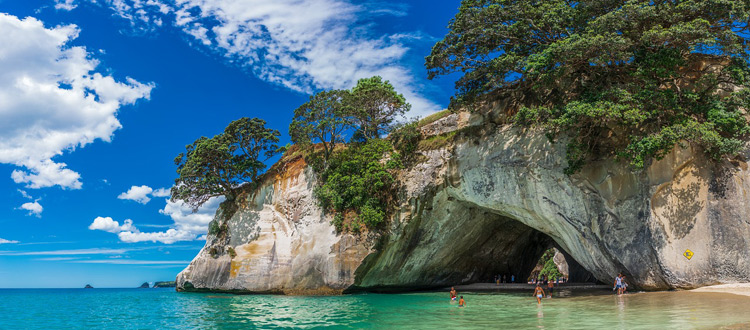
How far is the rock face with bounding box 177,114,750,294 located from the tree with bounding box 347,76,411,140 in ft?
16.7

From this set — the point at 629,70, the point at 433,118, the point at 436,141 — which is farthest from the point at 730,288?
the point at 433,118

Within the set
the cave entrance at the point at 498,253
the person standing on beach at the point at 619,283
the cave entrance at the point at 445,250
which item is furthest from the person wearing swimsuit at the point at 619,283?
the cave entrance at the point at 498,253

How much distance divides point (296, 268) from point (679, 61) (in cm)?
2233

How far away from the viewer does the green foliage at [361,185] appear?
26516 millimetres

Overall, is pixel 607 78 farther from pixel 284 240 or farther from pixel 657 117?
pixel 284 240

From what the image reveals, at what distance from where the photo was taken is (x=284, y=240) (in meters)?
30.7

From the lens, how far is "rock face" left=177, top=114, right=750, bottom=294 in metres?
17.2

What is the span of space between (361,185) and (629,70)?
48.1ft

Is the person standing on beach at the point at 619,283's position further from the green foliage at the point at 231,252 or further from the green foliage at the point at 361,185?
the green foliage at the point at 231,252

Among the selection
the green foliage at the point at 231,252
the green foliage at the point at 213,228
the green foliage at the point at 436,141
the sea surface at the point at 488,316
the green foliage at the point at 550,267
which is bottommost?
the green foliage at the point at 550,267

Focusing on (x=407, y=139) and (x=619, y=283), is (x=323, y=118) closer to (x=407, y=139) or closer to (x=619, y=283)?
(x=407, y=139)

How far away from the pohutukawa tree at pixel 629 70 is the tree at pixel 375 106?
1133 centimetres

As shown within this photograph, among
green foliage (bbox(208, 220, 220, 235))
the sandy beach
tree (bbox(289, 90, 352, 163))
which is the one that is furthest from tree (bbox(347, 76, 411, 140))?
the sandy beach

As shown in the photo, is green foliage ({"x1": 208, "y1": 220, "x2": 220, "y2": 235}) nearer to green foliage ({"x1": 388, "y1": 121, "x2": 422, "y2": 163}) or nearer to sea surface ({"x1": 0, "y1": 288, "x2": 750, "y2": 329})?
sea surface ({"x1": 0, "y1": 288, "x2": 750, "y2": 329})
